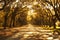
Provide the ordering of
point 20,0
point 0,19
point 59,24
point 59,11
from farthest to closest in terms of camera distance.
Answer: point 59,24
point 0,19
point 20,0
point 59,11

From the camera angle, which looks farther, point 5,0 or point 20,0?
point 20,0

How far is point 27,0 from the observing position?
30.1 m

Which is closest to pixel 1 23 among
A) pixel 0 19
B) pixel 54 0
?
pixel 0 19

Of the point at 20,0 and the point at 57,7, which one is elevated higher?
the point at 20,0

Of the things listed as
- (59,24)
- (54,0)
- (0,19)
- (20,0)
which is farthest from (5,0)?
(59,24)

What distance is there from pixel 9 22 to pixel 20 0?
1059 inches

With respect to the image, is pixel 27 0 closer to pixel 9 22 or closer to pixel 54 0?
pixel 54 0

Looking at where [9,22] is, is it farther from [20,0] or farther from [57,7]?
[57,7]

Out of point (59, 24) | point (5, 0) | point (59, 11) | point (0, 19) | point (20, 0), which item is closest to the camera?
point (5, 0)

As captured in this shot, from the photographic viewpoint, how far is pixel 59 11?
21.6 meters

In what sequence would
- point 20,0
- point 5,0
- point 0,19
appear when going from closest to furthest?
1. point 5,0
2. point 20,0
3. point 0,19

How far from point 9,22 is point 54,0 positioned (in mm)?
34625

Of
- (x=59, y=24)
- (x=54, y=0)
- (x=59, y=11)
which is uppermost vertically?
(x=54, y=0)

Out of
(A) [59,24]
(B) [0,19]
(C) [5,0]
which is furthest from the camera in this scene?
(A) [59,24]
